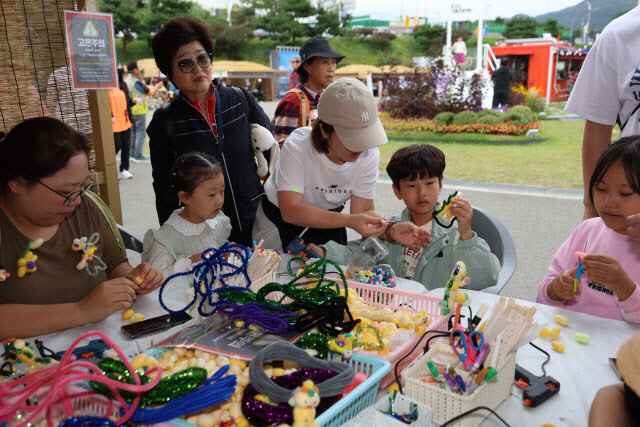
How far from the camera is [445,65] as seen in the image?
14.3 m

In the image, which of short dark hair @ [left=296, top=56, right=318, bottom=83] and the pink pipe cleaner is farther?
short dark hair @ [left=296, top=56, right=318, bottom=83]

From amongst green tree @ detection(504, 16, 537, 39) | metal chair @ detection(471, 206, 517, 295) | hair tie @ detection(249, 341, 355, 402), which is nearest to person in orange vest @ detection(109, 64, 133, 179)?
metal chair @ detection(471, 206, 517, 295)

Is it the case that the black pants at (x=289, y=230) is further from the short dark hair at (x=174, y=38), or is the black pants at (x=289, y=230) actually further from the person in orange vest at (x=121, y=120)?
the person in orange vest at (x=121, y=120)

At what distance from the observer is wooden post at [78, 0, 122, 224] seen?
346 centimetres

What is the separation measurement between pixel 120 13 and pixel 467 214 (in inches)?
1929

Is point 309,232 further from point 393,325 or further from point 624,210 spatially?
point 624,210

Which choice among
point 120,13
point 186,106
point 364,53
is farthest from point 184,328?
point 364,53

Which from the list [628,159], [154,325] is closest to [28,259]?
[154,325]

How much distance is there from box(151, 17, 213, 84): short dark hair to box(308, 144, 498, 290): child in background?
1.36m

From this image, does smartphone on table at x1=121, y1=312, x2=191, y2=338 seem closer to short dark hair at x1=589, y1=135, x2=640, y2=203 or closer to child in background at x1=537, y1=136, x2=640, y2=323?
child in background at x1=537, y1=136, x2=640, y2=323

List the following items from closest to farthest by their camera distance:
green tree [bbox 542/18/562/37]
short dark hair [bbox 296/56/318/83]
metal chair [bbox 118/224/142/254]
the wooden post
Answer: metal chair [bbox 118/224/142/254]
the wooden post
short dark hair [bbox 296/56/318/83]
green tree [bbox 542/18/562/37]

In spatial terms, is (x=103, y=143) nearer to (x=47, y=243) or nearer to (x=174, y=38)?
(x=174, y=38)

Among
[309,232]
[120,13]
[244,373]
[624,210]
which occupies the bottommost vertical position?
[309,232]

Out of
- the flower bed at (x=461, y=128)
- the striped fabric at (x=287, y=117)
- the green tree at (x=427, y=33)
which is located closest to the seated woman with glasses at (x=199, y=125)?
the striped fabric at (x=287, y=117)
